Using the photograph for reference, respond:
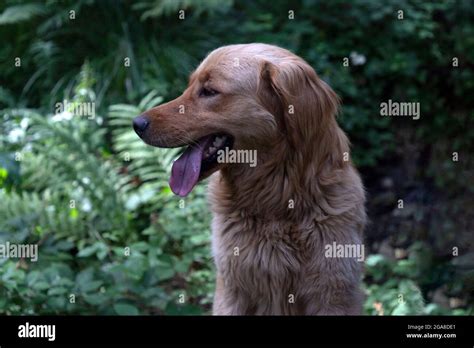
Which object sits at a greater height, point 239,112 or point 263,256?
point 239,112

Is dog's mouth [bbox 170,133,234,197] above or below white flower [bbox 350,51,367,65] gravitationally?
below

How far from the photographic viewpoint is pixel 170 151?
764cm

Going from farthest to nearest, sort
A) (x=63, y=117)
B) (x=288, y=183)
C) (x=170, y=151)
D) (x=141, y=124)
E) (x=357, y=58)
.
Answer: (x=357, y=58) → (x=63, y=117) → (x=170, y=151) → (x=288, y=183) → (x=141, y=124)

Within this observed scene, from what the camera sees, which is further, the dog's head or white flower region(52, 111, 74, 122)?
white flower region(52, 111, 74, 122)

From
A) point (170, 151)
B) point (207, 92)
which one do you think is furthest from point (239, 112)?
point (170, 151)

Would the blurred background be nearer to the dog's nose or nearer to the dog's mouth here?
the dog's mouth

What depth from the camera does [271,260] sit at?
4.61 metres

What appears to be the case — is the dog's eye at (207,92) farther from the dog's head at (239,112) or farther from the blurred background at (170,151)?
the blurred background at (170,151)

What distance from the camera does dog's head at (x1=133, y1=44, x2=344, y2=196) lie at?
4.54 meters

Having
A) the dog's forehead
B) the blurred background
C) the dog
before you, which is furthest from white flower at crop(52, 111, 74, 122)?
the dog's forehead

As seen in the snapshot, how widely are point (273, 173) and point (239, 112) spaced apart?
16.5 inches

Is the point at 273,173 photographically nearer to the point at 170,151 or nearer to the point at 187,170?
the point at 187,170

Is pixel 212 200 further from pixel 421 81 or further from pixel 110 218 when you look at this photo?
pixel 421 81
